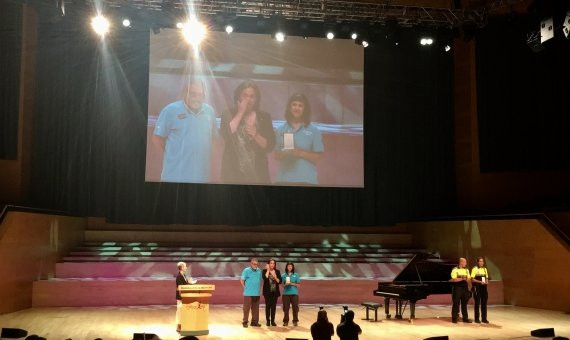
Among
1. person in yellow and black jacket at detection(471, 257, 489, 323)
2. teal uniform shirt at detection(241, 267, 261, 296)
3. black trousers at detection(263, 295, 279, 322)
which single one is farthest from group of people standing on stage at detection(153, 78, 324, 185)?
person in yellow and black jacket at detection(471, 257, 489, 323)

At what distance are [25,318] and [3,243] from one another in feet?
5.18

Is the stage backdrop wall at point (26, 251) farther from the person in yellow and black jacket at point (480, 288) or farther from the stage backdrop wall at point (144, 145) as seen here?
the person in yellow and black jacket at point (480, 288)

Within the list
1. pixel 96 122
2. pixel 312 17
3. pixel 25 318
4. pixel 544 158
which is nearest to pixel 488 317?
pixel 544 158

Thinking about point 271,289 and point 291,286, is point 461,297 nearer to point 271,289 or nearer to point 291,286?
point 291,286

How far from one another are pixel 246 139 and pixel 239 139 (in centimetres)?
20

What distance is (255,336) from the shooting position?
1012 cm

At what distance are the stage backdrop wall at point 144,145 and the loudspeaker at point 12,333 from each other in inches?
344

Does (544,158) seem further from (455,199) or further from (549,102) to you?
(455,199)

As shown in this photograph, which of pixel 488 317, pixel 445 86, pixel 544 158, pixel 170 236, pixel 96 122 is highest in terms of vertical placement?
pixel 445 86

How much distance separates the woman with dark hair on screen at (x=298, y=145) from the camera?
1784cm

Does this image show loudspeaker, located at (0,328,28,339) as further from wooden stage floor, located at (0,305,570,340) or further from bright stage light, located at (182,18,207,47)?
bright stage light, located at (182,18,207,47)

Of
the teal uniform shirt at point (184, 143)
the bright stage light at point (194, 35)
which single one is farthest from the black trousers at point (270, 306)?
the bright stage light at point (194, 35)

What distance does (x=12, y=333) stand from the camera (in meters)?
8.88

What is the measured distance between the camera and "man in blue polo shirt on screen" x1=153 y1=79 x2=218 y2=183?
1734 centimetres
